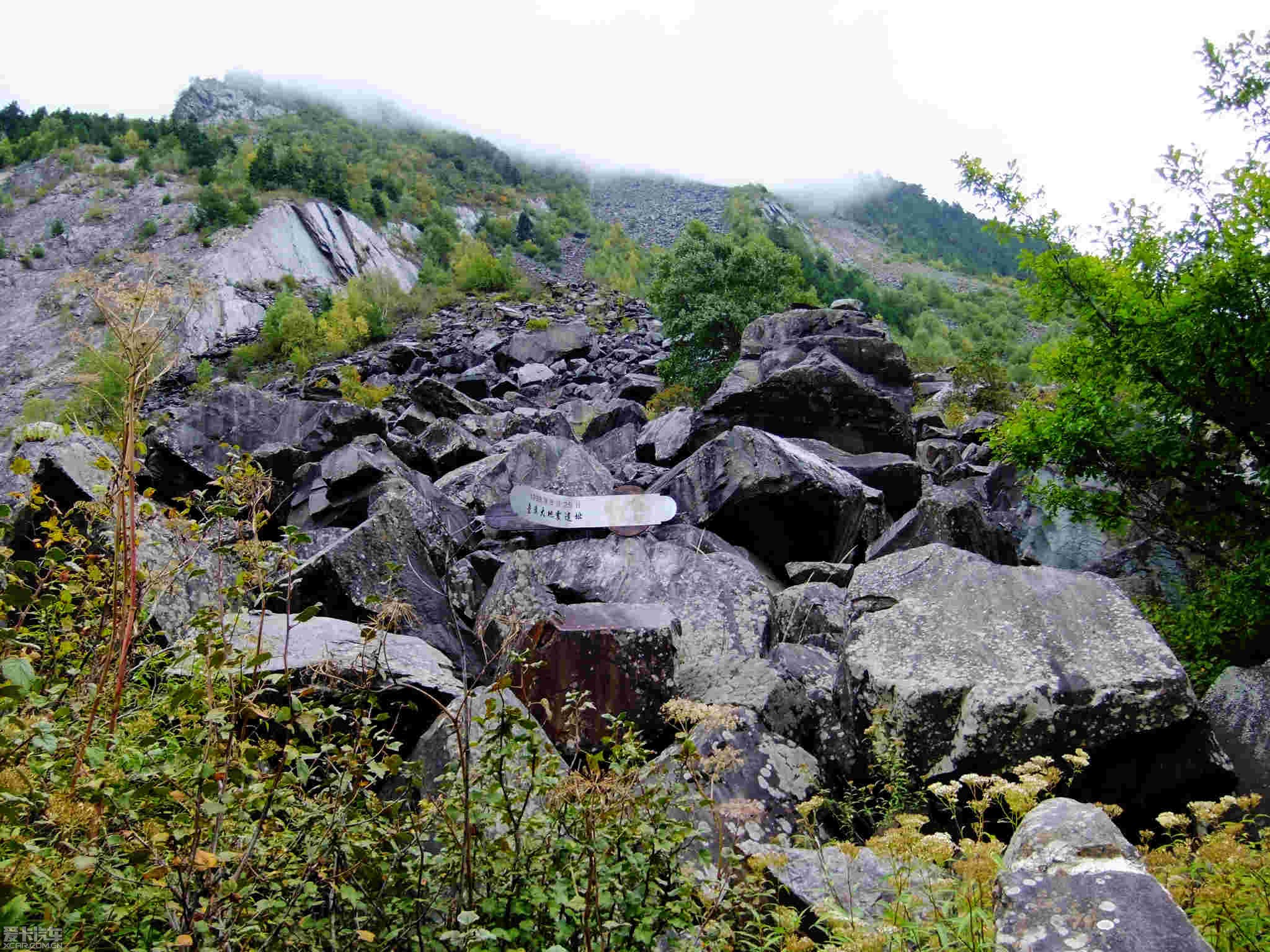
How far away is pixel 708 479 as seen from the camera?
9133 mm

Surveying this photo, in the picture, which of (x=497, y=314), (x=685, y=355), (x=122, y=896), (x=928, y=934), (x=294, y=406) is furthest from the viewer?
(x=497, y=314)

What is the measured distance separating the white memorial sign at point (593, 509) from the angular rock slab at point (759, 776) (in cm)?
368

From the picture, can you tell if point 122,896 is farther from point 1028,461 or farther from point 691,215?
point 691,215

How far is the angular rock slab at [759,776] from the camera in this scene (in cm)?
364

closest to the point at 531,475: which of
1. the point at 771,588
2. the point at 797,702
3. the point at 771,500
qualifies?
the point at 771,500

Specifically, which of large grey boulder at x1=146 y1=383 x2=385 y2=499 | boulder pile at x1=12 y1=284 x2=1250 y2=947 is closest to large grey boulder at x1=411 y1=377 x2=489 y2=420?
boulder pile at x1=12 y1=284 x2=1250 y2=947

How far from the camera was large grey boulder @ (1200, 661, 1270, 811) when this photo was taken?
443cm

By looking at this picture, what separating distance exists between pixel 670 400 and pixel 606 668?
64.2 ft

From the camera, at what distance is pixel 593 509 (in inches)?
318

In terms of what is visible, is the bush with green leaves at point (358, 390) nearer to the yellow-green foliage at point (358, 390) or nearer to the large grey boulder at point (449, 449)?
the yellow-green foliage at point (358, 390)

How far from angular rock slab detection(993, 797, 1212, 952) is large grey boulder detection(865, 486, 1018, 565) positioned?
5969 millimetres

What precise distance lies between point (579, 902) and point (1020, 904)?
4.16 feet

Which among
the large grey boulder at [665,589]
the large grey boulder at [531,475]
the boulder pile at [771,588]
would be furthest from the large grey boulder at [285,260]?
the large grey boulder at [665,589]

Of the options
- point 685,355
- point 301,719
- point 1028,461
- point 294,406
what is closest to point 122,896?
point 301,719
